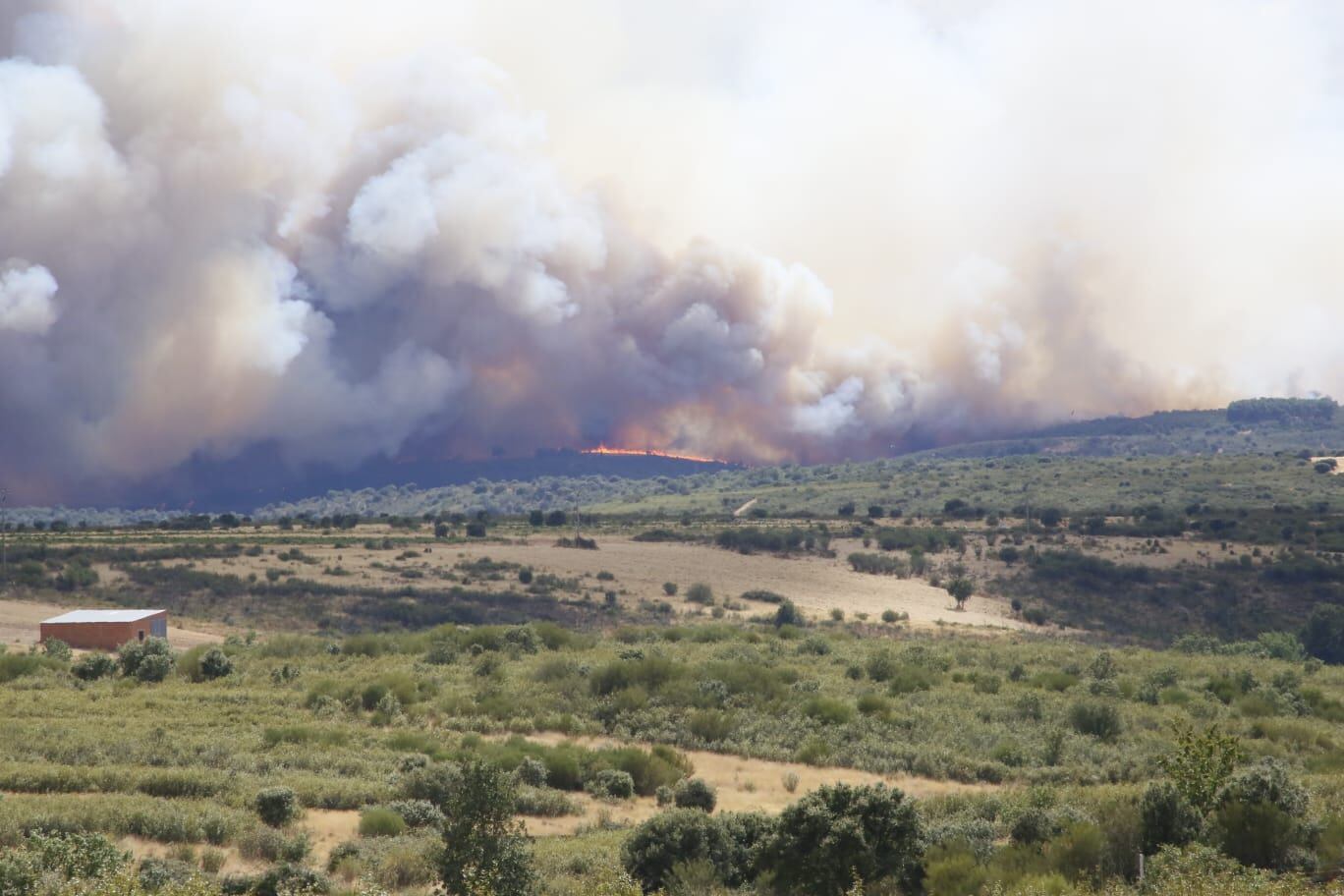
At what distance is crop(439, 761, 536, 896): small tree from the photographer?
549 inches

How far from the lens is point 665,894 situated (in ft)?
48.3

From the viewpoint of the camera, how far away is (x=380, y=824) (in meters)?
18.3

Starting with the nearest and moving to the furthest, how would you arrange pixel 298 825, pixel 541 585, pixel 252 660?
pixel 298 825, pixel 252 660, pixel 541 585

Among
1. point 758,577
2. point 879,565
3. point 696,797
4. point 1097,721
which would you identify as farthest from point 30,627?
point 879,565

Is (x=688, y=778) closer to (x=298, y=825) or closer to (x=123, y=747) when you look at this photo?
(x=298, y=825)

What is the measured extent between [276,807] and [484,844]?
219 inches

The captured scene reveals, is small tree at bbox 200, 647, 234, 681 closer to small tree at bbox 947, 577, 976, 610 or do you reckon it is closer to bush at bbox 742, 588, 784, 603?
bush at bbox 742, 588, 784, 603

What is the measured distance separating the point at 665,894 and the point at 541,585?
178 feet

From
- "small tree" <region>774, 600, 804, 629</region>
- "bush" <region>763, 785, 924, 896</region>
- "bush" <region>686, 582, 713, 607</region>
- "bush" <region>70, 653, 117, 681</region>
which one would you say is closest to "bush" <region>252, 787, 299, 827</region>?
"bush" <region>763, 785, 924, 896</region>

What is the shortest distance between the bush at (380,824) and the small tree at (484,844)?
2949mm

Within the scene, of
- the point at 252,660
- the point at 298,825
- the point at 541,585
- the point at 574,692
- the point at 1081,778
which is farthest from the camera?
the point at 541,585

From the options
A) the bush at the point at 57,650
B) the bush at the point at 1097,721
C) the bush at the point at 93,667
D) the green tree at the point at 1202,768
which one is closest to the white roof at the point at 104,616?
the bush at the point at 57,650

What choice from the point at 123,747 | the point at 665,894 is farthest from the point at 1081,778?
the point at 123,747

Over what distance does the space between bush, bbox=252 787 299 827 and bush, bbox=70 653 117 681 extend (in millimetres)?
18043
